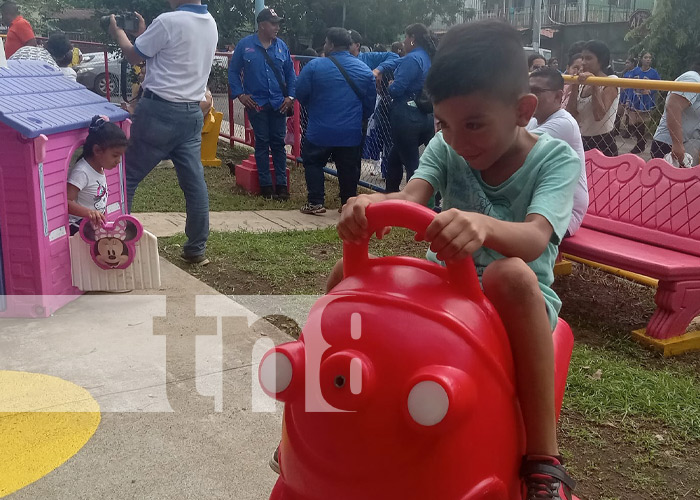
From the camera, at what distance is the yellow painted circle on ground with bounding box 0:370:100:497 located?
2598mm

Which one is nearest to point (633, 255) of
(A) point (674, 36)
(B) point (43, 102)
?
(B) point (43, 102)

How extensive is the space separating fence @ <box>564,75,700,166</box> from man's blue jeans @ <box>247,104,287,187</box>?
332cm

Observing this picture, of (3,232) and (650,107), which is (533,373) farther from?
(650,107)

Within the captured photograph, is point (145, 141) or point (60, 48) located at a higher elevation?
point (60, 48)

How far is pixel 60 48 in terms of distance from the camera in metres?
9.47

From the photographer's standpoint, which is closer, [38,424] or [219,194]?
[38,424]

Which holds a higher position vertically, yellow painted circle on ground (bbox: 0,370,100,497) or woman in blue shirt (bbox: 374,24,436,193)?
woman in blue shirt (bbox: 374,24,436,193)

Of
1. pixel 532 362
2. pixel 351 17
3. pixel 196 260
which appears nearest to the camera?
pixel 532 362

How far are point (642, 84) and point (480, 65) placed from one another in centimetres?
357

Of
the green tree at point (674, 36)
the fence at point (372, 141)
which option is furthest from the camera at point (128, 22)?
the green tree at point (674, 36)

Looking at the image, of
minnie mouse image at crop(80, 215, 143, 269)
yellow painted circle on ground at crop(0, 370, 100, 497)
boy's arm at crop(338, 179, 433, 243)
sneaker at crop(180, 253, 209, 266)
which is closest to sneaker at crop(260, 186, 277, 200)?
sneaker at crop(180, 253, 209, 266)

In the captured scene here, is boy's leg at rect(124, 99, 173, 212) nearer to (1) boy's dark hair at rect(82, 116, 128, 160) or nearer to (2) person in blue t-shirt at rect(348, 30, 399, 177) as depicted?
(1) boy's dark hair at rect(82, 116, 128, 160)

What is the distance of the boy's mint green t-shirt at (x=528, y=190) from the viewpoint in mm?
1988

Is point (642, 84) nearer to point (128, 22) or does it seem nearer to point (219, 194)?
point (128, 22)
